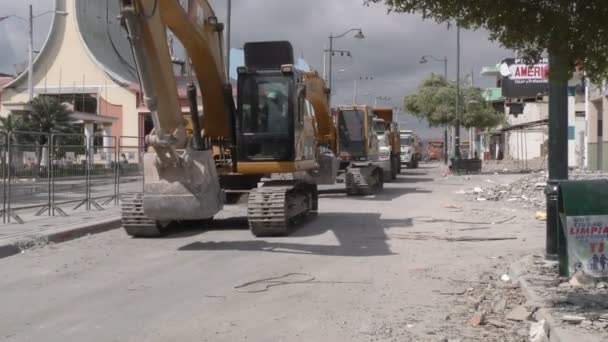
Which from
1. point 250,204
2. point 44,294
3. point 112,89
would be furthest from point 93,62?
point 44,294

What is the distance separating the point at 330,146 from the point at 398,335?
1571 cm

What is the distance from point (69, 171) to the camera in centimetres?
1752

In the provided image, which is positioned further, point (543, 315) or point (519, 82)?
point (519, 82)

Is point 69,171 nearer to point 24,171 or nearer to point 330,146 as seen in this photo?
point 24,171

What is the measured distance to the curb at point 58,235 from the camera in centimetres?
1213

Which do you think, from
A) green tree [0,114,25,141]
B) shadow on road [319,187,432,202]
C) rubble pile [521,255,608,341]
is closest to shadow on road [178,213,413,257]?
rubble pile [521,255,608,341]

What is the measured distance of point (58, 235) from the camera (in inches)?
531

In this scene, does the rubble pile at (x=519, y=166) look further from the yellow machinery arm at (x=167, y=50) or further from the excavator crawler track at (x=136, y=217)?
the excavator crawler track at (x=136, y=217)

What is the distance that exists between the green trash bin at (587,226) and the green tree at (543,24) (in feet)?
6.54

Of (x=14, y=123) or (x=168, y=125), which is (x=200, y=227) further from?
(x=14, y=123)

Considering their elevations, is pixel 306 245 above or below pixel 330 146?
below

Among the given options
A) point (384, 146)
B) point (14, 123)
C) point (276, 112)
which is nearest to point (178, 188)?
point (276, 112)

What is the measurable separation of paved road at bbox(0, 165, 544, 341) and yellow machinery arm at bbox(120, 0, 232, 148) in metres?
2.15

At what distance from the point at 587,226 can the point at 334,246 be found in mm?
5126
